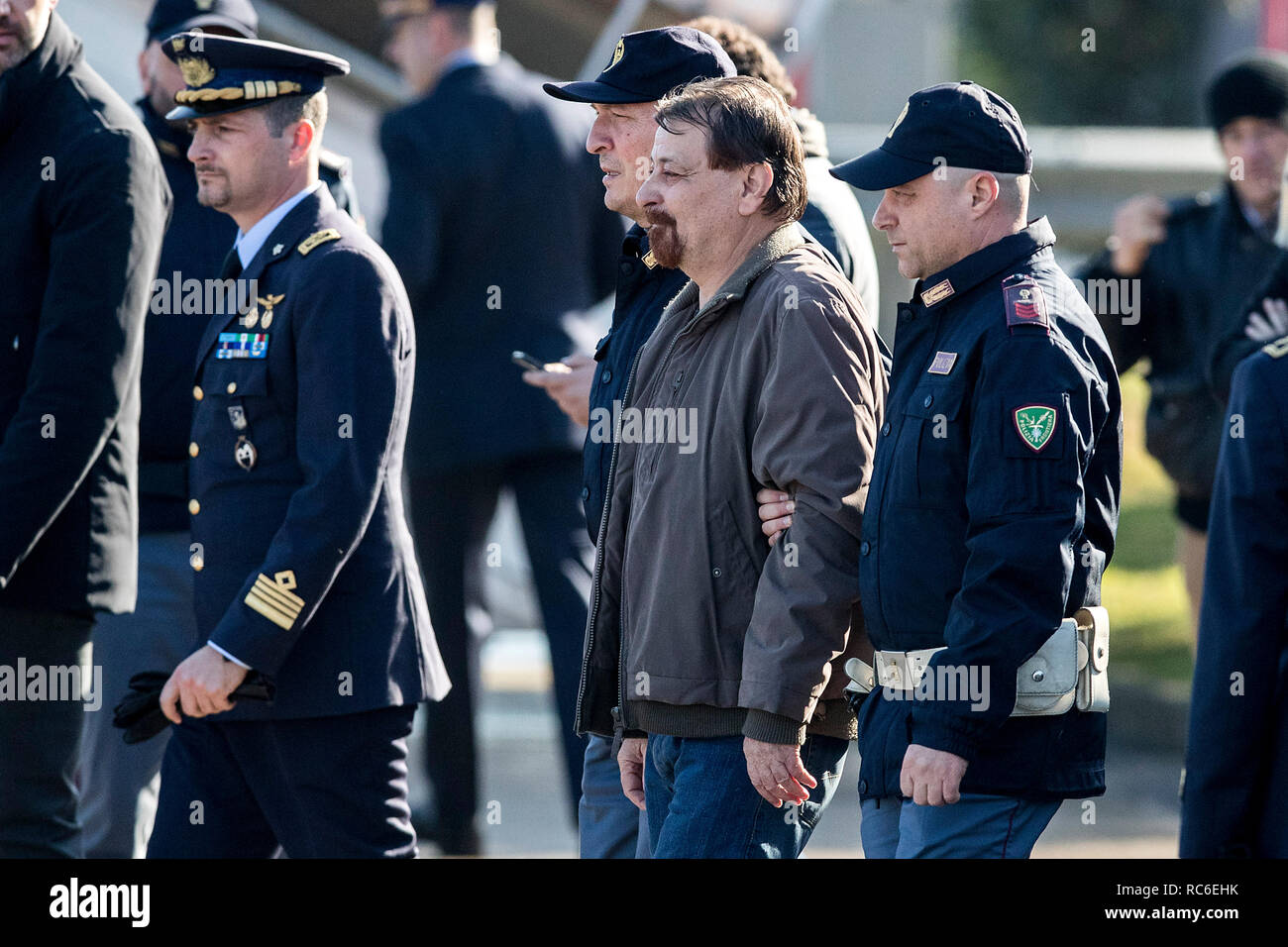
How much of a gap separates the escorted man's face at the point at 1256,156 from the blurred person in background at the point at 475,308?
1.98m

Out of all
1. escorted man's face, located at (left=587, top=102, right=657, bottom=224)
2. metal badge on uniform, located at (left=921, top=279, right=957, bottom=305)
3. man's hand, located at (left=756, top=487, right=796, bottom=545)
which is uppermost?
escorted man's face, located at (left=587, top=102, right=657, bottom=224)

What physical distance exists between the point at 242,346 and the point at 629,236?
31.2 inches

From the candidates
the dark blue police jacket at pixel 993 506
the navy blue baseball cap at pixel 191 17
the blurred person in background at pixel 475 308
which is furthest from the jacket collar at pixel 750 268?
the blurred person in background at pixel 475 308

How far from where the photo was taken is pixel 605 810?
161 inches

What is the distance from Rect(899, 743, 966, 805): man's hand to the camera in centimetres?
306

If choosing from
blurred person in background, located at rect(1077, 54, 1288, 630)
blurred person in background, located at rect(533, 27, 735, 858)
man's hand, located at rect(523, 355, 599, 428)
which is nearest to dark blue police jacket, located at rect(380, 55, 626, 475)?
man's hand, located at rect(523, 355, 599, 428)

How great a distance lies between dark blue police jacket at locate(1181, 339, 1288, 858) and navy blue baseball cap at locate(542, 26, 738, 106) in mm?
1194

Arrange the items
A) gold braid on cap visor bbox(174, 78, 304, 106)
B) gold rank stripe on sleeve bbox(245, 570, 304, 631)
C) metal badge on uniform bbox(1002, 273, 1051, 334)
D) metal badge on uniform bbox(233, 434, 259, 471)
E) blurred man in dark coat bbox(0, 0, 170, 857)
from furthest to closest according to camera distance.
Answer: blurred man in dark coat bbox(0, 0, 170, 857)
gold braid on cap visor bbox(174, 78, 304, 106)
metal badge on uniform bbox(233, 434, 259, 471)
gold rank stripe on sleeve bbox(245, 570, 304, 631)
metal badge on uniform bbox(1002, 273, 1051, 334)

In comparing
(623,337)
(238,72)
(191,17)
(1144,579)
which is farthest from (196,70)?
(1144,579)

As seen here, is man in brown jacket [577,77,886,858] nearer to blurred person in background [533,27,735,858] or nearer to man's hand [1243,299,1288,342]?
blurred person in background [533,27,735,858]

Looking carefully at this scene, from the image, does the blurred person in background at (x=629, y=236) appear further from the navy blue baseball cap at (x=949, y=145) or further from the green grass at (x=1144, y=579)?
the green grass at (x=1144, y=579)

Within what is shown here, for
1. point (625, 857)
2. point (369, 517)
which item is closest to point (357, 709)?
point (369, 517)

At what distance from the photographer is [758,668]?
3168 mm
